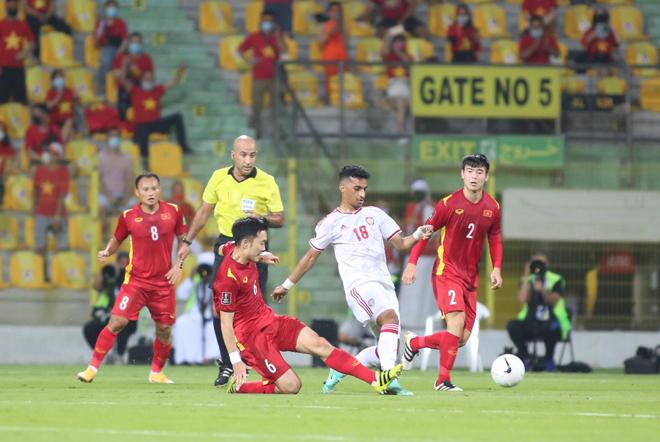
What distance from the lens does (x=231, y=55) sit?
2823 centimetres

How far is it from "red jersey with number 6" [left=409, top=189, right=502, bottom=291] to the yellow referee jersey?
1681 mm

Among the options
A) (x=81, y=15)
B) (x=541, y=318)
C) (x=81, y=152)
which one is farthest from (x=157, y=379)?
(x=81, y=15)

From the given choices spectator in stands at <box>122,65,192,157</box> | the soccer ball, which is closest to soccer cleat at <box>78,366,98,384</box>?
the soccer ball

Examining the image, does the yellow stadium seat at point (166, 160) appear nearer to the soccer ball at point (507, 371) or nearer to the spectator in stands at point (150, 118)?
the spectator in stands at point (150, 118)

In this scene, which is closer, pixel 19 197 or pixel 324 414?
pixel 324 414

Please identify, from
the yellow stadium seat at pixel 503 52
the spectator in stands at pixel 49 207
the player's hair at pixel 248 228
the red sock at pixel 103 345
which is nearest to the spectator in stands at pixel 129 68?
the spectator in stands at pixel 49 207

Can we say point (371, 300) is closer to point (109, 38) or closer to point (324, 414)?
point (324, 414)

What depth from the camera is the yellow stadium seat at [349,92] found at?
25.2 metres

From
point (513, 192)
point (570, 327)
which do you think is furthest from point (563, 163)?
point (570, 327)

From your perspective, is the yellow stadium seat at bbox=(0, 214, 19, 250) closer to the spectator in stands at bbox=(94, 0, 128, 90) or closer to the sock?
the spectator in stands at bbox=(94, 0, 128, 90)

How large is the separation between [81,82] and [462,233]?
14.2 metres

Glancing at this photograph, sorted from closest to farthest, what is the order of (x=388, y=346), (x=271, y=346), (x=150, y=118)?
(x=271, y=346) < (x=388, y=346) < (x=150, y=118)

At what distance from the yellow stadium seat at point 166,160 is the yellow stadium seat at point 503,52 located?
20.6 feet

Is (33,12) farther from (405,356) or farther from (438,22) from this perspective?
(405,356)
